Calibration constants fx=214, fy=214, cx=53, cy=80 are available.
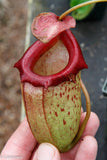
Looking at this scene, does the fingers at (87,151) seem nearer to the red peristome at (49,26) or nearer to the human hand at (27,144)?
the human hand at (27,144)

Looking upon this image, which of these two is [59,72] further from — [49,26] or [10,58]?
[10,58]

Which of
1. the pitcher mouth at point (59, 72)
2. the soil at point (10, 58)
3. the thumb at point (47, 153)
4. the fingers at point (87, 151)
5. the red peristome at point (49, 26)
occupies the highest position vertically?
the red peristome at point (49, 26)

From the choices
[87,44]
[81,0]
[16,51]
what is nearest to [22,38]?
Answer: [16,51]

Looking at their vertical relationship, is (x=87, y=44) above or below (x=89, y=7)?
below

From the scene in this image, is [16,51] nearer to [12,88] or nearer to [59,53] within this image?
[12,88]

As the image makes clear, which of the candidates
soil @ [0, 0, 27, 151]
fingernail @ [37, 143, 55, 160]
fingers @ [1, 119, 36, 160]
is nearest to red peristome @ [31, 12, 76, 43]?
fingernail @ [37, 143, 55, 160]

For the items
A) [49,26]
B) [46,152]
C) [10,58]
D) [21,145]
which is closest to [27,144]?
[21,145]

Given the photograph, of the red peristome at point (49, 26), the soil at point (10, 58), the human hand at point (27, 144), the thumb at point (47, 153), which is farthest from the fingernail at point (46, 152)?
the soil at point (10, 58)
